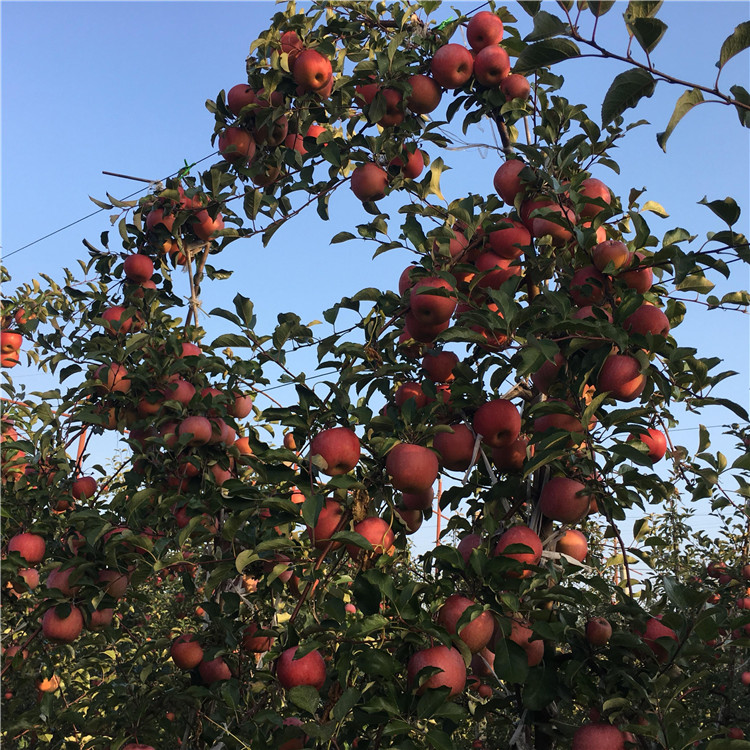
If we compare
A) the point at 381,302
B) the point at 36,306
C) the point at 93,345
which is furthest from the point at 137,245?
the point at 381,302

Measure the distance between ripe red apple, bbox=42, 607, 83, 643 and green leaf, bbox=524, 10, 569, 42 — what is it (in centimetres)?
278

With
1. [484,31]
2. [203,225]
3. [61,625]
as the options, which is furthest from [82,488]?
[484,31]

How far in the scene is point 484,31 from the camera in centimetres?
309

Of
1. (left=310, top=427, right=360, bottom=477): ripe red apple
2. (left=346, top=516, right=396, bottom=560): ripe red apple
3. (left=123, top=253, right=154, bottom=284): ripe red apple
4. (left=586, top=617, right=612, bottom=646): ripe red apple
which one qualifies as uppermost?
(left=123, top=253, right=154, bottom=284): ripe red apple

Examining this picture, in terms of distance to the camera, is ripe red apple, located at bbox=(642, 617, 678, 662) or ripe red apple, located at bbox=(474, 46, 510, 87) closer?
ripe red apple, located at bbox=(642, 617, 678, 662)

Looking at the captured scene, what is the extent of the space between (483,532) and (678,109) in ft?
5.03

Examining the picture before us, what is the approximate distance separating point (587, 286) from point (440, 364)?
575 millimetres

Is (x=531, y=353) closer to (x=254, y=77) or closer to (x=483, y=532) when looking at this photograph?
(x=483, y=532)

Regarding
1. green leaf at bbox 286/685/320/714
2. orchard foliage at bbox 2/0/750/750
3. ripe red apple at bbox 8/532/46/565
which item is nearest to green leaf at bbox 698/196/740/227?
orchard foliage at bbox 2/0/750/750

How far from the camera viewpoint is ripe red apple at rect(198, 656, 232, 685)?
9.45ft

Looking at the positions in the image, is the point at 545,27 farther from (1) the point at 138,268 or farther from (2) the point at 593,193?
(1) the point at 138,268

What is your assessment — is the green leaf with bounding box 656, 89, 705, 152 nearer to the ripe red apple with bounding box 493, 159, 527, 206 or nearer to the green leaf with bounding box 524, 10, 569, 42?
the green leaf with bounding box 524, 10, 569, 42

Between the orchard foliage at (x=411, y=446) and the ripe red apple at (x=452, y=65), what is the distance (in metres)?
0.01

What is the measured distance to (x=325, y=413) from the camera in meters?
2.26
